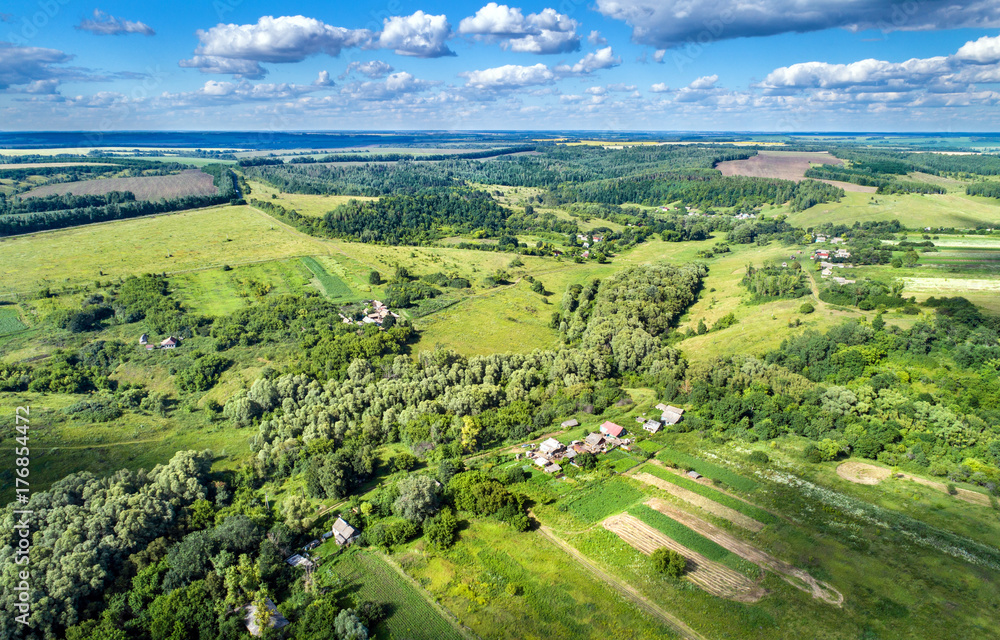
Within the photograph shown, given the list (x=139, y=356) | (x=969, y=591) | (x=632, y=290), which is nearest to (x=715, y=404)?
(x=969, y=591)

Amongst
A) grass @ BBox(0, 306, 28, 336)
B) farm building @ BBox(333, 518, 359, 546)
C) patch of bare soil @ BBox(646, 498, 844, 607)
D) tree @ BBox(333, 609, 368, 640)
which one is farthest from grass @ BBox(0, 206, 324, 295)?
patch of bare soil @ BBox(646, 498, 844, 607)

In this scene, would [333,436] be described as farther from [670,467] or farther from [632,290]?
[632,290]

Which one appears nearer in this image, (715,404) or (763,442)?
(763,442)

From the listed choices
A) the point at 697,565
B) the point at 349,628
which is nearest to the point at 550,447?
the point at 697,565

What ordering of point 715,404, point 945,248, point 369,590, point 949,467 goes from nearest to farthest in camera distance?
point 369,590
point 949,467
point 715,404
point 945,248

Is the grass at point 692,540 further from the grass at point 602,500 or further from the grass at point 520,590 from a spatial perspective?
the grass at point 520,590

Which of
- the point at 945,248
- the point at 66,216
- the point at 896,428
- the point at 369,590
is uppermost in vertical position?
the point at 66,216
